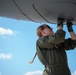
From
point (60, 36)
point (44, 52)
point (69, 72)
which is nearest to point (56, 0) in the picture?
point (60, 36)

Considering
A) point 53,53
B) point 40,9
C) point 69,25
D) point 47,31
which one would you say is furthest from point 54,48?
point 40,9

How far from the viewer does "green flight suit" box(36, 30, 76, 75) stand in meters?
2.67

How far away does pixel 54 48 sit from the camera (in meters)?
2.77

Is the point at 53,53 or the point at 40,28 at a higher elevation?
the point at 40,28

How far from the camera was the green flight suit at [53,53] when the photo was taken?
8.75ft

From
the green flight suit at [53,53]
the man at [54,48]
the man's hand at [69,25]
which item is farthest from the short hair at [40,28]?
the man's hand at [69,25]

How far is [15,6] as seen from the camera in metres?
A: 2.96

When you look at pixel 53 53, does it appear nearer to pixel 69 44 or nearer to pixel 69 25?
pixel 69 44

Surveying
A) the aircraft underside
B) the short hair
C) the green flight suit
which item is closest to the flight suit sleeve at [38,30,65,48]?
the green flight suit

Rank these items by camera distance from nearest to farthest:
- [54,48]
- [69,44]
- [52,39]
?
[52,39] → [54,48] → [69,44]

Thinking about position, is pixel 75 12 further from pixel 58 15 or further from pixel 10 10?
pixel 10 10

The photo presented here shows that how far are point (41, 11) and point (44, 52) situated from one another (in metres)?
0.45

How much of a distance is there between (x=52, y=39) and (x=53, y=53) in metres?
0.17

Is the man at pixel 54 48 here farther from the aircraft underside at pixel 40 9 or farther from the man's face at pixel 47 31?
the aircraft underside at pixel 40 9
